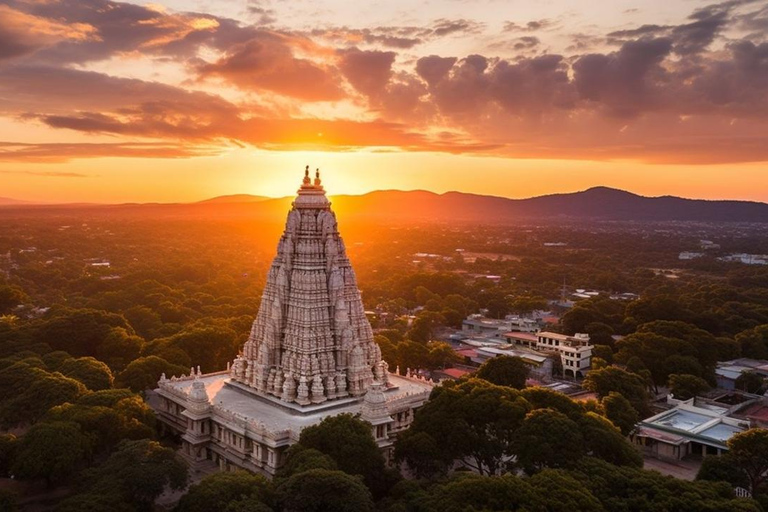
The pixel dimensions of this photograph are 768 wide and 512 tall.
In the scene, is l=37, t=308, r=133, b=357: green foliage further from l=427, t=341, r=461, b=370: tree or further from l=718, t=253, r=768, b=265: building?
l=718, t=253, r=768, b=265: building

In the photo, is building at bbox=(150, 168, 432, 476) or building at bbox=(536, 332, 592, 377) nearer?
building at bbox=(150, 168, 432, 476)

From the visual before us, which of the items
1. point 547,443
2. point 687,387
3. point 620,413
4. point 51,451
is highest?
point 547,443

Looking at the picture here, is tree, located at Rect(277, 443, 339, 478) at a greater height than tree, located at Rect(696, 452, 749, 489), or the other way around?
tree, located at Rect(277, 443, 339, 478)

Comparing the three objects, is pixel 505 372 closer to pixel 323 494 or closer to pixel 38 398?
pixel 323 494

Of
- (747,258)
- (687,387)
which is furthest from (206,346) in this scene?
(747,258)

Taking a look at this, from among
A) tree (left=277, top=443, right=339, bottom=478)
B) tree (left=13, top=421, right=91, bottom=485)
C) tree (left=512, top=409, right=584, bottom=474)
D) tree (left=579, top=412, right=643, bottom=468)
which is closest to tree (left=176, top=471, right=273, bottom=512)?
tree (left=277, top=443, right=339, bottom=478)
